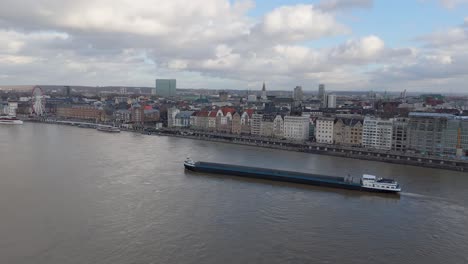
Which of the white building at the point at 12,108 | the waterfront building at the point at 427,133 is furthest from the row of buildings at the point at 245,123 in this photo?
the white building at the point at 12,108

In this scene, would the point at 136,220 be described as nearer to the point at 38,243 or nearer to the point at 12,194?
the point at 38,243

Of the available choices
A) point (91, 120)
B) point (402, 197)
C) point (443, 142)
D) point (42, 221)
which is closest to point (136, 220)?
point (42, 221)

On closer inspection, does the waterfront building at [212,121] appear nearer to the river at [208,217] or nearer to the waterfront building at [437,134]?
the river at [208,217]

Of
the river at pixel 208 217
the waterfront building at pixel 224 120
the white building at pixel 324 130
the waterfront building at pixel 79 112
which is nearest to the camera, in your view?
the river at pixel 208 217

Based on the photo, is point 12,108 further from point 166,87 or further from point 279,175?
point 166,87

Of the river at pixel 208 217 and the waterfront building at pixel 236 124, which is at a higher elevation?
the waterfront building at pixel 236 124

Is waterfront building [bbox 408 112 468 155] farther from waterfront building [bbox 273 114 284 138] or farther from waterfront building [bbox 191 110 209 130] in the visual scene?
waterfront building [bbox 191 110 209 130]
